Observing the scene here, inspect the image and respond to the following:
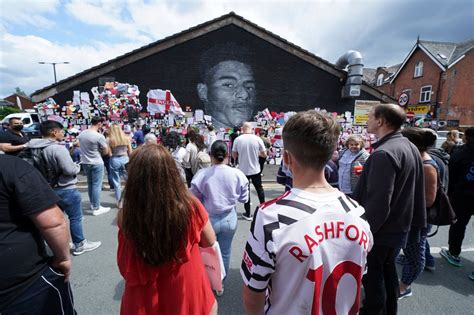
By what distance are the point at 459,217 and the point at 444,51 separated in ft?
103

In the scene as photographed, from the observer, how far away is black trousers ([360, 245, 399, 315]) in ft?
6.76

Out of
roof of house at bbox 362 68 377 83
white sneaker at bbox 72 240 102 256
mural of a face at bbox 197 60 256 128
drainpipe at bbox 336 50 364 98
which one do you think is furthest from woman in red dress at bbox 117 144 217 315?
roof of house at bbox 362 68 377 83

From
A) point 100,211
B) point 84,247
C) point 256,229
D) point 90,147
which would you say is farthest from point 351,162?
point 100,211

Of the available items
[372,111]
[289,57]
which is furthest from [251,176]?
[289,57]

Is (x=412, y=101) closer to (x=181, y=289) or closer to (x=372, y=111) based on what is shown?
(x=372, y=111)

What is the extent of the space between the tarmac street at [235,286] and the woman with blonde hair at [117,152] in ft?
5.40

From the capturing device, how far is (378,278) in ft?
6.74

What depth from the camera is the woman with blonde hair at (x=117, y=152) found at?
5.25 meters

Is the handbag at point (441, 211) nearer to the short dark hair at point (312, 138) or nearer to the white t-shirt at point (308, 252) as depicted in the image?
the white t-shirt at point (308, 252)

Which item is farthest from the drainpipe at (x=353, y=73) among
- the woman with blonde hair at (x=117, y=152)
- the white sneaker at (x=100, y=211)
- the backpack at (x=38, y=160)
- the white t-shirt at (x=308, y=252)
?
the backpack at (x=38, y=160)

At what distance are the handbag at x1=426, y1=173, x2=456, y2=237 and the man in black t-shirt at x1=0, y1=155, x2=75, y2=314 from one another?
3.70 metres

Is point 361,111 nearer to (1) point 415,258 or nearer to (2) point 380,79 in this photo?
(1) point 415,258

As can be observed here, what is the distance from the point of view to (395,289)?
217cm

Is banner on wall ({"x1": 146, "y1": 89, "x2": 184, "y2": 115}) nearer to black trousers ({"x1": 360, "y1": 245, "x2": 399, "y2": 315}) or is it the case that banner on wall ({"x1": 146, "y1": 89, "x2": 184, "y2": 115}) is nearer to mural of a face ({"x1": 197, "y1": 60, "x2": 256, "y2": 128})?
mural of a face ({"x1": 197, "y1": 60, "x2": 256, "y2": 128})
